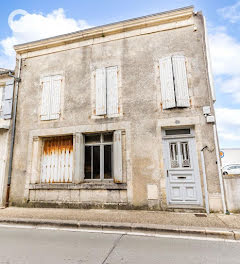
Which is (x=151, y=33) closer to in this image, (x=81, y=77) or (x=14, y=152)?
(x=81, y=77)

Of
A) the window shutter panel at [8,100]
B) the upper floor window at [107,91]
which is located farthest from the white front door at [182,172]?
the window shutter panel at [8,100]

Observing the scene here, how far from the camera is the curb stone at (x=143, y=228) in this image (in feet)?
11.9

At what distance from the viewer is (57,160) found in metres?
6.91

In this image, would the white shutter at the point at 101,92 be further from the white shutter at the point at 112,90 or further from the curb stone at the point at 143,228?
the curb stone at the point at 143,228

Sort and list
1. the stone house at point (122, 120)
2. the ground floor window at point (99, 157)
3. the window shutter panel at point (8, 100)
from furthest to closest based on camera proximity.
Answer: the window shutter panel at point (8, 100)
the ground floor window at point (99, 157)
the stone house at point (122, 120)

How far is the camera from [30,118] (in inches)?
290

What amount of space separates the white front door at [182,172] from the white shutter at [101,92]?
99.6 inches

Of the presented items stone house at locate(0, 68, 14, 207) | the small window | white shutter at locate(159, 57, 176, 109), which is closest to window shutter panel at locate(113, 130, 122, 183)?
the small window

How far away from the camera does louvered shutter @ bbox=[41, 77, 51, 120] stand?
7.20 metres

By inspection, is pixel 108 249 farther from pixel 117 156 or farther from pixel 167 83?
pixel 167 83

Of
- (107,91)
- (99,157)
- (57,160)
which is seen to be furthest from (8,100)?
(99,157)

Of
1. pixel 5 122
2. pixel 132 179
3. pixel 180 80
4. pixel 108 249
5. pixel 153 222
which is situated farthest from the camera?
pixel 5 122

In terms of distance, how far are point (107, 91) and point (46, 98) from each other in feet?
8.35

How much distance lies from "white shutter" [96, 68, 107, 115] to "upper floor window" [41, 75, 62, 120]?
5.19 feet
